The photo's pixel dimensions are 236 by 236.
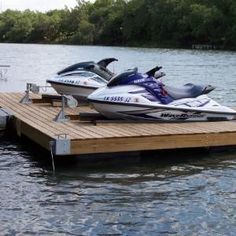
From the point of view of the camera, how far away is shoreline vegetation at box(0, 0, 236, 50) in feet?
290

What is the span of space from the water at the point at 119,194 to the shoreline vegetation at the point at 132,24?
70706 millimetres

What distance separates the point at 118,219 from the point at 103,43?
108 m

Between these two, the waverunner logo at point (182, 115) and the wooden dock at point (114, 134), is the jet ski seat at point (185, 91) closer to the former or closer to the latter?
the waverunner logo at point (182, 115)

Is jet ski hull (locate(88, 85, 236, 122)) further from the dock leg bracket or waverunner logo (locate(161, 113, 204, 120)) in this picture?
the dock leg bracket

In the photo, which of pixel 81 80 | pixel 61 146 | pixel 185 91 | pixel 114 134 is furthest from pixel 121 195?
pixel 81 80

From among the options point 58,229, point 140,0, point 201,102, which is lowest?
point 58,229

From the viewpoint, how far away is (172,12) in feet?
329

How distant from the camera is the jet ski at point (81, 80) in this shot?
12359 mm

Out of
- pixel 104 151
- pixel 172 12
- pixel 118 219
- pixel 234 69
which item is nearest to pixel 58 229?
pixel 118 219

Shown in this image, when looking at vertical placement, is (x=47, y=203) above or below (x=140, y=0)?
below

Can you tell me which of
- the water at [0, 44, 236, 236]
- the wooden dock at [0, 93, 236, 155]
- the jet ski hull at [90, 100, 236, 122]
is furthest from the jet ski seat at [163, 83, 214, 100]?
the water at [0, 44, 236, 236]

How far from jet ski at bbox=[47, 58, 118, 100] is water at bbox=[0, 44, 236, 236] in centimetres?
223

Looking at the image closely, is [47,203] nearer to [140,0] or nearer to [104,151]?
[104,151]

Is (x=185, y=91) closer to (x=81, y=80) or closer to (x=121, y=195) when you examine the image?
(x=81, y=80)
